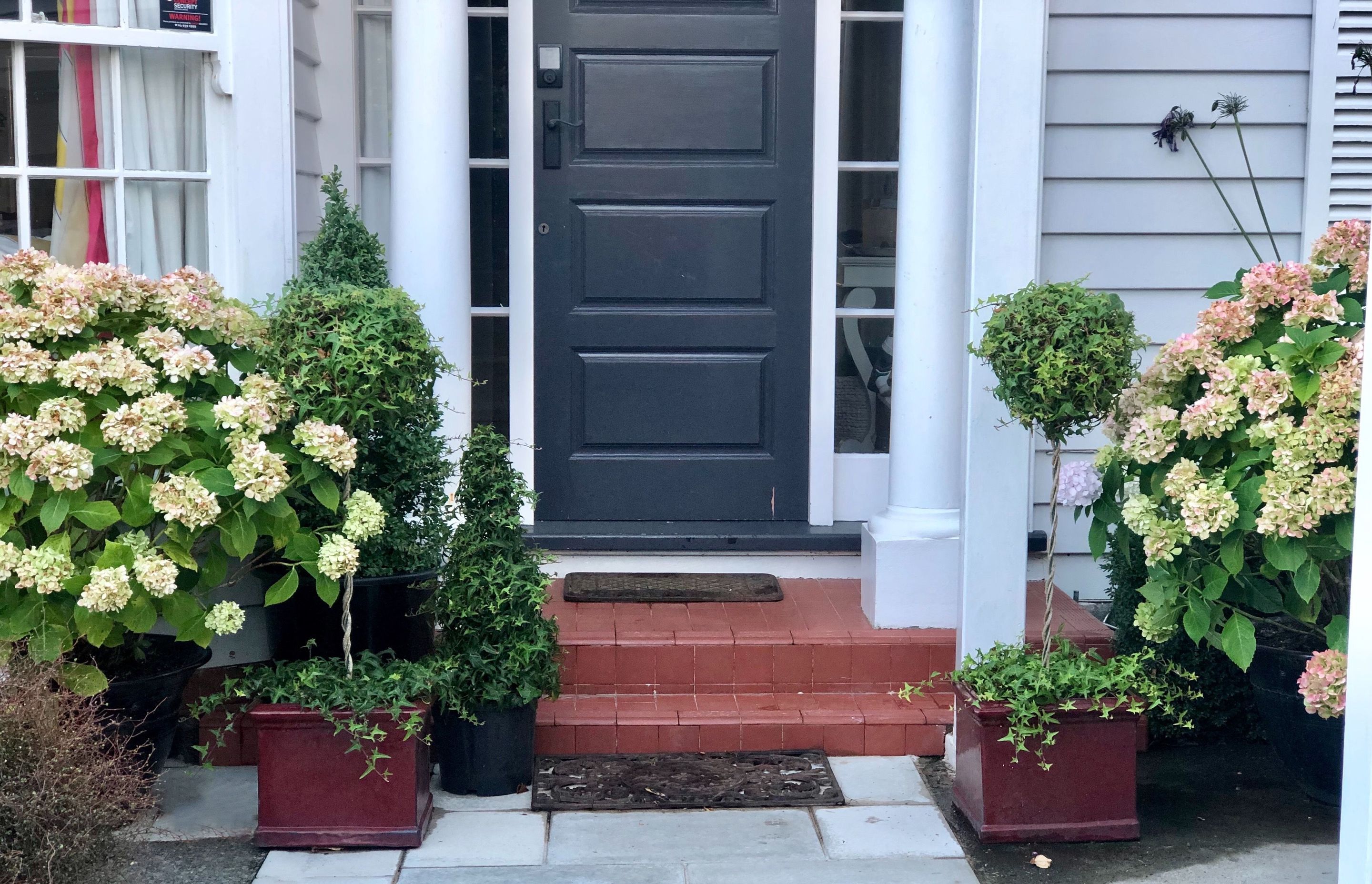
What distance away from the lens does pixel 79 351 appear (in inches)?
124

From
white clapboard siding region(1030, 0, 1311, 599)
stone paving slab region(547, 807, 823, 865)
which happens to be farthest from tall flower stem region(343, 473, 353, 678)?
white clapboard siding region(1030, 0, 1311, 599)

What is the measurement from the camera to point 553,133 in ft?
15.0

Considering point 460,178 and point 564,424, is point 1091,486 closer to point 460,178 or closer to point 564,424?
point 564,424

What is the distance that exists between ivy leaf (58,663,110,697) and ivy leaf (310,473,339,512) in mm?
656

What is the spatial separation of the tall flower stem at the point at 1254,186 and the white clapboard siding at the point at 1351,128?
216mm

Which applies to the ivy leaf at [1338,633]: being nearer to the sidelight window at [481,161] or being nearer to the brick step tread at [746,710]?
the brick step tread at [746,710]

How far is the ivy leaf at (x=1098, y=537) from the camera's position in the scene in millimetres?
3381

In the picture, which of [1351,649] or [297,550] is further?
[297,550]

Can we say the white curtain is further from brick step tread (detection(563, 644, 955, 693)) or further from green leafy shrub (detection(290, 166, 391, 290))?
brick step tread (detection(563, 644, 955, 693))

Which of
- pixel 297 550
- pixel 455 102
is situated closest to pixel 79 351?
pixel 297 550

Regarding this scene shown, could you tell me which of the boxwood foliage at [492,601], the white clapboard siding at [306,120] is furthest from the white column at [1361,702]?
the white clapboard siding at [306,120]

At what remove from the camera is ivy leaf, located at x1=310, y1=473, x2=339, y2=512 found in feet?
10.3

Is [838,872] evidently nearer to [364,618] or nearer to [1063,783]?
[1063,783]

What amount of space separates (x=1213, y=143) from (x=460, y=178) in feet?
8.43
